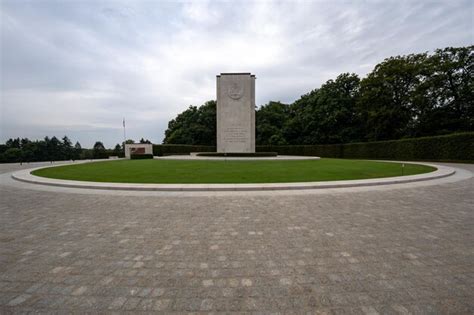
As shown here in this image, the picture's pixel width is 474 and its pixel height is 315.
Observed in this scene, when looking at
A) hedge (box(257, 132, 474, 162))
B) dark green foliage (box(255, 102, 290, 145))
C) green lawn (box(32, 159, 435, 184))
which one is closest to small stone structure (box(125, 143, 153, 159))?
dark green foliage (box(255, 102, 290, 145))

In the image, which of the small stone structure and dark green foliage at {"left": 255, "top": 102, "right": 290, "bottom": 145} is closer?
the small stone structure

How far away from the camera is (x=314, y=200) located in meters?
6.83

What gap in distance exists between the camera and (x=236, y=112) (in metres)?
33.1

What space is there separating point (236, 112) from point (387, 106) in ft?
79.1

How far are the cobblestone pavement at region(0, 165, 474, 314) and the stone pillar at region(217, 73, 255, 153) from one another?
88.9 feet

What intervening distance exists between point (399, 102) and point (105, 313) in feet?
141

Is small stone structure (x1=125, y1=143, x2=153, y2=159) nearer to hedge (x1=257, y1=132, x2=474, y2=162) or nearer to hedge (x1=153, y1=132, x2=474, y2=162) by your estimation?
hedge (x1=153, y1=132, x2=474, y2=162)

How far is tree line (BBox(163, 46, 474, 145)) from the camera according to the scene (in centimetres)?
2853


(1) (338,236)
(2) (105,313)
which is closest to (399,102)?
(1) (338,236)

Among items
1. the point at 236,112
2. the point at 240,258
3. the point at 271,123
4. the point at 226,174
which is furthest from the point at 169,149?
the point at 240,258

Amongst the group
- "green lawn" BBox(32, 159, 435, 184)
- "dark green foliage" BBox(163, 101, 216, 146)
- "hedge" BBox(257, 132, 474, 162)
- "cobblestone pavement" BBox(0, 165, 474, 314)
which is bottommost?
"cobblestone pavement" BBox(0, 165, 474, 314)

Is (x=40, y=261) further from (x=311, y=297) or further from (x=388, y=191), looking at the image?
(x=388, y=191)

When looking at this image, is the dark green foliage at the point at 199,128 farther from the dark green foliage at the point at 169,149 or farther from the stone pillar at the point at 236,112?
the stone pillar at the point at 236,112

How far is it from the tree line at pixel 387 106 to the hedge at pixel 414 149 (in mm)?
5733
